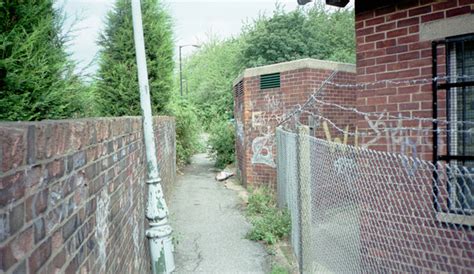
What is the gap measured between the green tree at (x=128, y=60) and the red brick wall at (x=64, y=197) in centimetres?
678

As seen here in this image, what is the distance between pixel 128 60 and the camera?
9.80m

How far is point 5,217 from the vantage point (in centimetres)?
109

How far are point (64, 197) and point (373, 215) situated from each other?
10.8 feet

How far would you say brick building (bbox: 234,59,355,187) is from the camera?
8.29 meters

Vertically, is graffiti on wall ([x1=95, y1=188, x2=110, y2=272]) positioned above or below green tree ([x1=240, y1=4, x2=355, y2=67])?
below

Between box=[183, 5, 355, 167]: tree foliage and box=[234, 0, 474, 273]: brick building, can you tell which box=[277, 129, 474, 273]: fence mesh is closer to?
box=[234, 0, 474, 273]: brick building

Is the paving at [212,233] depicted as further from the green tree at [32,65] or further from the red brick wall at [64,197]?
the green tree at [32,65]

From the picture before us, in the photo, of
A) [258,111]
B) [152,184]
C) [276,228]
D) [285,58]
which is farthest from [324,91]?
[285,58]

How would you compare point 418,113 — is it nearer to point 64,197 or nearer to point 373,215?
point 373,215

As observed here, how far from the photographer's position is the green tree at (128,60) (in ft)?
31.7

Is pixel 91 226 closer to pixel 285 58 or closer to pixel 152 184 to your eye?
pixel 152 184

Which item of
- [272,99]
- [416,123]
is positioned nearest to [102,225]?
[416,123]

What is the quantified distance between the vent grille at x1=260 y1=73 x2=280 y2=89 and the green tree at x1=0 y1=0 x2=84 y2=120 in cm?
500

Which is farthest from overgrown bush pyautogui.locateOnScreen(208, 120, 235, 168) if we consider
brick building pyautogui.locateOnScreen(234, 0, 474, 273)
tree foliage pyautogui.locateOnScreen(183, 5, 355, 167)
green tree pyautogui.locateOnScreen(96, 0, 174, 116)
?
brick building pyautogui.locateOnScreen(234, 0, 474, 273)
